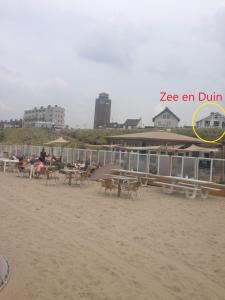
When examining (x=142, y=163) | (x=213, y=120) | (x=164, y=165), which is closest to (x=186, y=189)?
(x=164, y=165)

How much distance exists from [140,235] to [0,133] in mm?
86069

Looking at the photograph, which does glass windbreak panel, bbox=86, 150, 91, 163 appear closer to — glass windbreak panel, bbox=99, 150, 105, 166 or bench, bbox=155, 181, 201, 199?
glass windbreak panel, bbox=99, 150, 105, 166

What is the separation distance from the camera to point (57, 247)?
6262 millimetres

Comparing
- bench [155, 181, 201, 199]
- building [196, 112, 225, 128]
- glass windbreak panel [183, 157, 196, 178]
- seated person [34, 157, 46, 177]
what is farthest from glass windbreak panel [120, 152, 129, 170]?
building [196, 112, 225, 128]

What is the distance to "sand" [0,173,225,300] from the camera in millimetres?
4562

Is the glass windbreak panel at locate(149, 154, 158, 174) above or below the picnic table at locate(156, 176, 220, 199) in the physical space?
above

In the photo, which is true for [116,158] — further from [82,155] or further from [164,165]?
[164,165]

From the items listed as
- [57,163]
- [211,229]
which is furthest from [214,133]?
[211,229]

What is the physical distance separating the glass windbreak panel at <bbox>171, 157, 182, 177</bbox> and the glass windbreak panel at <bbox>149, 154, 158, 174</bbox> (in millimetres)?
1069

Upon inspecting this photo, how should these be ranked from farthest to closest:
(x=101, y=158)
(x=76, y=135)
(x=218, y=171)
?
1. (x=76, y=135)
2. (x=101, y=158)
3. (x=218, y=171)

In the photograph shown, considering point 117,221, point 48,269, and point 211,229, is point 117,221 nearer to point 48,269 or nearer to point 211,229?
point 211,229

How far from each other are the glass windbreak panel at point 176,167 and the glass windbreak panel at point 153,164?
107 cm

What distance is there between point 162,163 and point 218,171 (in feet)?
11.6

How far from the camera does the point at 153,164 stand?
765 inches
